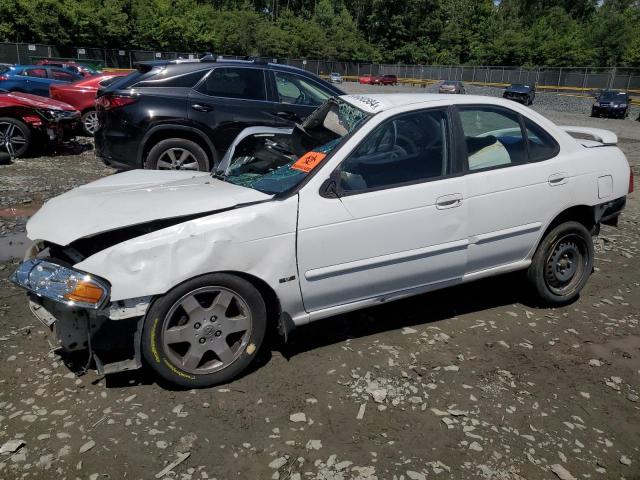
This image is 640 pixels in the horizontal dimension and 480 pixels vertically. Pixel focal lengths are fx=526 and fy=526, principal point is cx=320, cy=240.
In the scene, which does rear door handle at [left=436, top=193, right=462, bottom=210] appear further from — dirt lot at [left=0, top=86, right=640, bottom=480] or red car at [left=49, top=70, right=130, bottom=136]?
red car at [left=49, top=70, right=130, bottom=136]

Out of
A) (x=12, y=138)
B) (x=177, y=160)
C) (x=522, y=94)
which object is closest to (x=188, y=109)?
(x=177, y=160)

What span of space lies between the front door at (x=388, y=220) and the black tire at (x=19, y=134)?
27.4ft

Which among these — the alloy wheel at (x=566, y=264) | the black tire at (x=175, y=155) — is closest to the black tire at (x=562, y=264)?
the alloy wheel at (x=566, y=264)

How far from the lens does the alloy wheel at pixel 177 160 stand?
713 cm

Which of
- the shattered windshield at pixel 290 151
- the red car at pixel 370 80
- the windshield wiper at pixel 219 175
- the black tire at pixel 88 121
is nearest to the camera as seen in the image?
the shattered windshield at pixel 290 151

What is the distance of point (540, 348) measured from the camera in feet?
12.7

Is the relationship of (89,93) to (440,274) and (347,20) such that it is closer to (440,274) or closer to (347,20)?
(440,274)

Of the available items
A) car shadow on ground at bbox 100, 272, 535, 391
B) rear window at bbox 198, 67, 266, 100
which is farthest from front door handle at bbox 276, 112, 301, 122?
car shadow on ground at bbox 100, 272, 535, 391

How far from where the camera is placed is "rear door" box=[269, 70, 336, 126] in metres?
7.47

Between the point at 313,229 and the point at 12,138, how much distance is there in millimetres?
8590

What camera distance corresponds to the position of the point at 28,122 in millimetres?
9703

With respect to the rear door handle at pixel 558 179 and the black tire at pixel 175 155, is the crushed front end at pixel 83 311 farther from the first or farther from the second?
the black tire at pixel 175 155

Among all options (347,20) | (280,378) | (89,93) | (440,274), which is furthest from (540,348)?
(347,20)

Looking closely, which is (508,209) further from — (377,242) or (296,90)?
(296,90)
